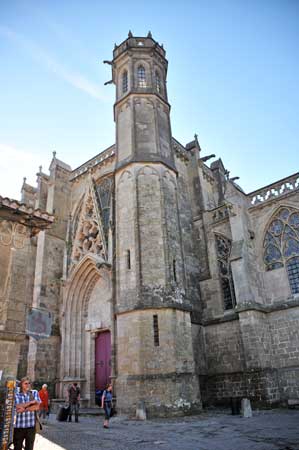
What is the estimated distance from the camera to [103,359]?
1534cm

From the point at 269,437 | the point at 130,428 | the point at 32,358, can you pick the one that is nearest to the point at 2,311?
the point at 130,428

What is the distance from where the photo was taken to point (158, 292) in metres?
12.5

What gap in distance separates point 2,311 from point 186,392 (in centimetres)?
637

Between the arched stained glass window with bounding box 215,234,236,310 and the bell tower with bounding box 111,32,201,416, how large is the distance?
245 centimetres

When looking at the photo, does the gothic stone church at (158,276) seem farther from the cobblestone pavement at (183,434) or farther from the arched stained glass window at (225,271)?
the cobblestone pavement at (183,434)

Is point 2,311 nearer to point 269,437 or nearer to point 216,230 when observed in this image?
point 269,437

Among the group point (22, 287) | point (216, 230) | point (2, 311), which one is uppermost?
point (216, 230)

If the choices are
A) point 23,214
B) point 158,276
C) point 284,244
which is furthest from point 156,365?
point 284,244

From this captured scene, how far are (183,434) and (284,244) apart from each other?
29.7 feet

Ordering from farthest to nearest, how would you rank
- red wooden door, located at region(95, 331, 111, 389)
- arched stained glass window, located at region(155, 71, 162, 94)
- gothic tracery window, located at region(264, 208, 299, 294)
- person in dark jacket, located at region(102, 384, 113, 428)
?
arched stained glass window, located at region(155, 71, 162, 94) → red wooden door, located at region(95, 331, 111, 389) → gothic tracery window, located at region(264, 208, 299, 294) → person in dark jacket, located at region(102, 384, 113, 428)

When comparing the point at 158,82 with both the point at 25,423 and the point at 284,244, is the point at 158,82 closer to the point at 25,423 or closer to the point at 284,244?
the point at 284,244

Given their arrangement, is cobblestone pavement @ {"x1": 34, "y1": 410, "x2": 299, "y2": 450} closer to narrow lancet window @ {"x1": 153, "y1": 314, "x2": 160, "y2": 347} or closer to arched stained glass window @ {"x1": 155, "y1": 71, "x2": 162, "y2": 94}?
narrow lancet window @ {"x1": 153, "y1": 314, "x2": 160, "y2": 347}

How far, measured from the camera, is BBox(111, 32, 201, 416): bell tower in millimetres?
11344

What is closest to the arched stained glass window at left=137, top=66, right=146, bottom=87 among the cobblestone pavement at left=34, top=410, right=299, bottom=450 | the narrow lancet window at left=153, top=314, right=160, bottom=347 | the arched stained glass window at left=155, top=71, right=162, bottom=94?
the arched stained glass window at left=155, top=71, right=162, bottom=94
